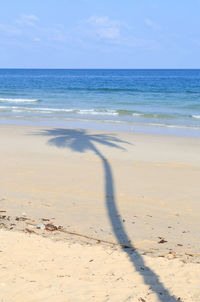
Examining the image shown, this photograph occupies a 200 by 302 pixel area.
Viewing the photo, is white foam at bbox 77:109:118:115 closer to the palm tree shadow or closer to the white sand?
the palm tree shadow

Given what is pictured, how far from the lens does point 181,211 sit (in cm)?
906

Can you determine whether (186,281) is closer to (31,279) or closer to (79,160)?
(31,279)

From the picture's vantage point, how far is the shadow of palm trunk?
5304 mm

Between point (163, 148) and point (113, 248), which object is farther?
Answer: point (163, 148)

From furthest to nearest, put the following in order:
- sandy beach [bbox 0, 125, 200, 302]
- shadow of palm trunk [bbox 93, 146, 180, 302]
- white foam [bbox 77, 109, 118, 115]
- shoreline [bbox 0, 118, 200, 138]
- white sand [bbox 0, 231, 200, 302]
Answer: white foam [bbox 77, 109, 118, 115] < shoreline [bbox 0, 118, 200, 138] < sandy beach [bbox 0, 125, 200, 302] < shadow of palm trunk [bbox 93, 146, 180, 302] < white sand [bbox 0, 231, 200, 302]

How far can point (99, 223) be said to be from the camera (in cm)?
813

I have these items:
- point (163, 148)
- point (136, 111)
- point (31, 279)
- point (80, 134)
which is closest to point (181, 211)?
point (31, 279)

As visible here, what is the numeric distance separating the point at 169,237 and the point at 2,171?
19.9ft

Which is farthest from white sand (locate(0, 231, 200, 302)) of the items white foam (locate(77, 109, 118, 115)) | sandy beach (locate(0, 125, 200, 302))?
white foam (locate(77, 109, 118, 115))

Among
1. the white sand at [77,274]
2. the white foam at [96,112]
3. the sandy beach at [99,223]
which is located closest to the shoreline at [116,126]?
the white foam at [96,112]

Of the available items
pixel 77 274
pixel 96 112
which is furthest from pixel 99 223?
pixel 96 112

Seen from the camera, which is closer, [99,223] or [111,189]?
[99,223]

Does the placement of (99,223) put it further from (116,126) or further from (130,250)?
(116,126)

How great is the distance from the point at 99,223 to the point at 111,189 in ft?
8.35
